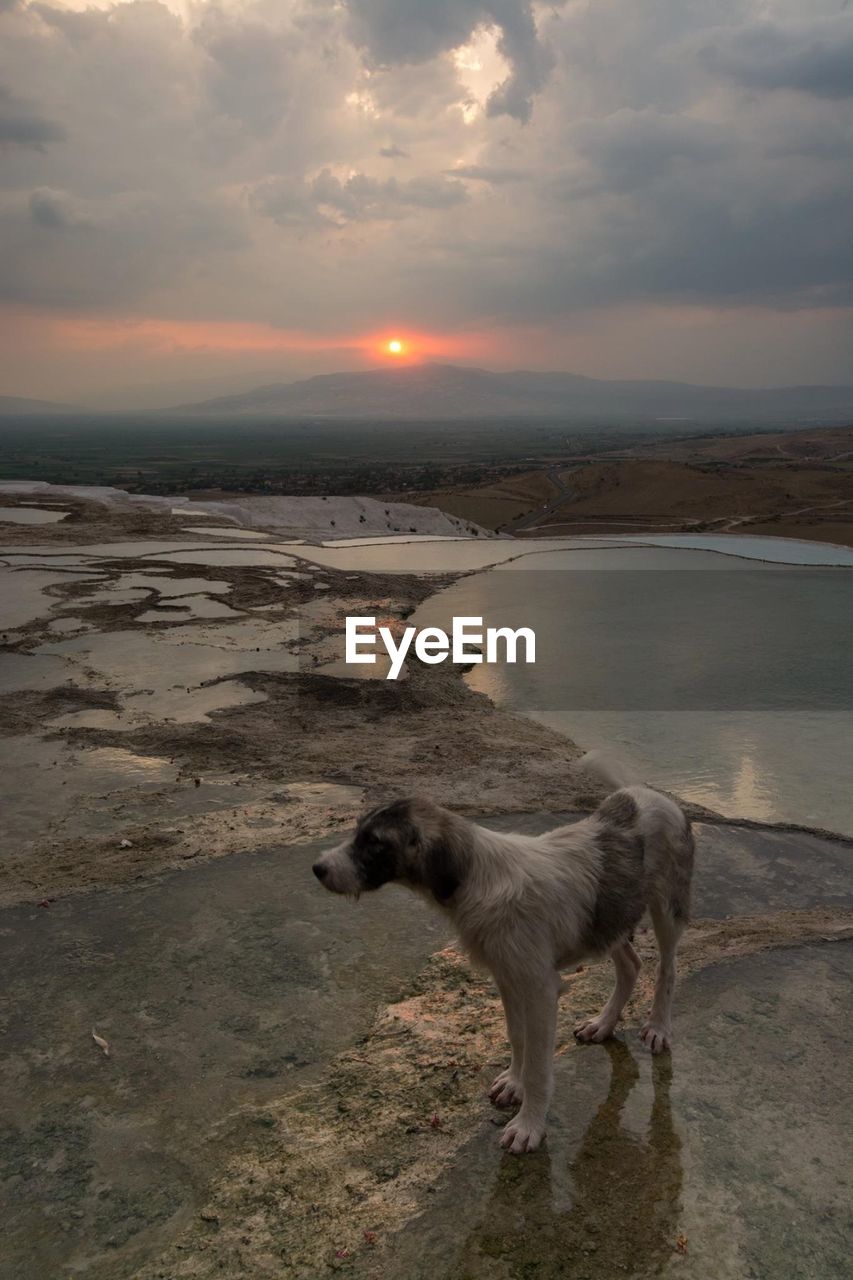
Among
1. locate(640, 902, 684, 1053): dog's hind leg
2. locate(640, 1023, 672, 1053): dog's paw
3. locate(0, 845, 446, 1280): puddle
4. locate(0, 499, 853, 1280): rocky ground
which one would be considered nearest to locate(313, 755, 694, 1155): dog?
locate(640, 902, 684, 1053): dog's hind leg

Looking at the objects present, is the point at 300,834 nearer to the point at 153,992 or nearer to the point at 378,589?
the point at 153,992

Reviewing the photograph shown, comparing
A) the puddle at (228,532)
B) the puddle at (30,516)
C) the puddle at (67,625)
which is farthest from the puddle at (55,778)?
the puddle at (30,516)

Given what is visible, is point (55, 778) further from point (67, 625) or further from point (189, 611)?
point (189, 611)

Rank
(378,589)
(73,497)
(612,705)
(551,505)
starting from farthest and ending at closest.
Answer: (551,505)
(73,497)
(378,589)
(612,705)

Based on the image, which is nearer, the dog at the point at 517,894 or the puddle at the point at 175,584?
the dog at the point at 517,894

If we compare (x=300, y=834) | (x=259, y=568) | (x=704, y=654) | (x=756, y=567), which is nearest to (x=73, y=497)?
(x=259, y=568)

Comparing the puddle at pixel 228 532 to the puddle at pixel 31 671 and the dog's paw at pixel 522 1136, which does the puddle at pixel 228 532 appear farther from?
the dog's paw at pixel 522 1136

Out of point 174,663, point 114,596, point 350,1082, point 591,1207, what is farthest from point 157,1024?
point 114,596
